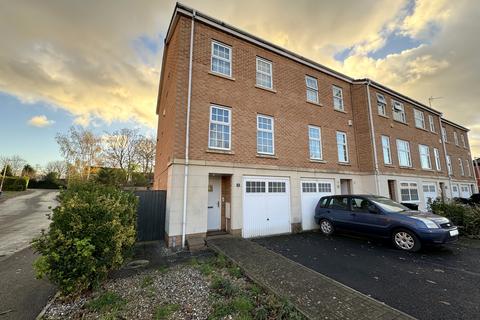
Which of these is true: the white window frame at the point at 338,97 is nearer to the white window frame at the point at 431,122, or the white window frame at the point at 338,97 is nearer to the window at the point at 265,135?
the window at the point at 265,135

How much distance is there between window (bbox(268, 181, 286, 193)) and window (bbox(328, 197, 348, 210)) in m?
2.29

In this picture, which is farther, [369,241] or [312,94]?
[312,94]

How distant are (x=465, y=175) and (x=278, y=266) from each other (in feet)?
101

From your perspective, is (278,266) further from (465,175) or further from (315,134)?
(465,175)

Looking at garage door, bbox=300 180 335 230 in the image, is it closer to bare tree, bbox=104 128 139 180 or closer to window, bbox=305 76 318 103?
window, bbox=305 76 318 103

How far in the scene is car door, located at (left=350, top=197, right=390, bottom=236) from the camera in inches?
296

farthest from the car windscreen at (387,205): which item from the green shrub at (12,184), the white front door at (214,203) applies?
the green shrub at (12,184)

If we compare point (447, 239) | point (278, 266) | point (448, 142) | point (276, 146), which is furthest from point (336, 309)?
point (448, 142)

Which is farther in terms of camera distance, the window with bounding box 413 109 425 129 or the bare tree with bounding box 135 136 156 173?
the bare tree with bounding box 135 136 156 173

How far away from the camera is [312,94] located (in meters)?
12.7

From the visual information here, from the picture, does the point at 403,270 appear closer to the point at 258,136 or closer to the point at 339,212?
the point at 339,212

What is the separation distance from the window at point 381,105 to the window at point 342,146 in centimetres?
424

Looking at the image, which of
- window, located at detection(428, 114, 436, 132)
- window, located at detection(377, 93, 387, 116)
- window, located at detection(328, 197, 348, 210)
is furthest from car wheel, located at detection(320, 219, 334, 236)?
window, located at detection(428, 114, 436, 132)

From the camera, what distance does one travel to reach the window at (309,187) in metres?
10.9
